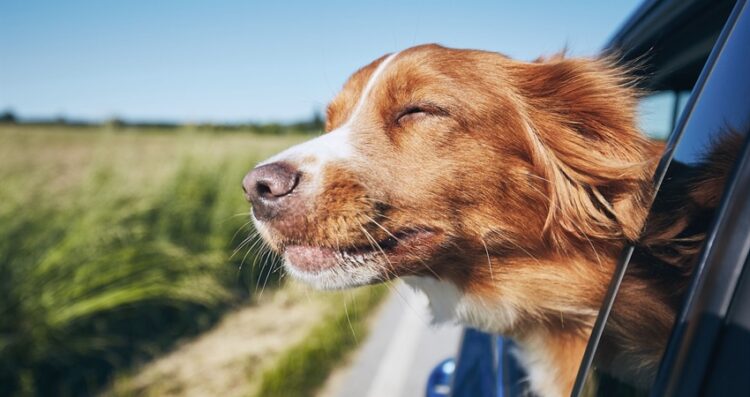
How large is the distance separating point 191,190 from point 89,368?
3467 mm

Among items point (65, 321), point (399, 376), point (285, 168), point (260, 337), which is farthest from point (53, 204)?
point (285, 168)

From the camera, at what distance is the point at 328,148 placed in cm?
191

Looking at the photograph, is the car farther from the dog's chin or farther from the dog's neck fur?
the dog's chin

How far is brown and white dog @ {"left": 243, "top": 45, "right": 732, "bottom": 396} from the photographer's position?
1644 millimetres

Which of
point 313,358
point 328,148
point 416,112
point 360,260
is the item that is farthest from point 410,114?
point 313,358

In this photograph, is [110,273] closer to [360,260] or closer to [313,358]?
[313,358]

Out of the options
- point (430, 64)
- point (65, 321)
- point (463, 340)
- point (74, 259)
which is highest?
point (430, 64)

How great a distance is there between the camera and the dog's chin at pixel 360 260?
5.70 ft

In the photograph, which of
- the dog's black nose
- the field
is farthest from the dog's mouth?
the field

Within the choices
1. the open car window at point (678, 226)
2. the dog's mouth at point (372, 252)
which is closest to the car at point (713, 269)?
the open car window at point (678, 226)

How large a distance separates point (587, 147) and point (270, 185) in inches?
38.6

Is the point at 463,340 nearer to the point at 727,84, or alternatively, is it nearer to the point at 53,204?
the point at 727,84

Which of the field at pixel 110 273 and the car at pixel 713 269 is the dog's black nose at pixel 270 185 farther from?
the field at pixel 110 273

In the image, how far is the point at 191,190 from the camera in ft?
26.3
